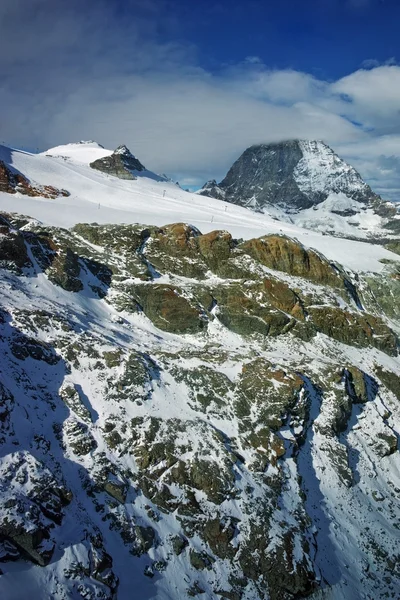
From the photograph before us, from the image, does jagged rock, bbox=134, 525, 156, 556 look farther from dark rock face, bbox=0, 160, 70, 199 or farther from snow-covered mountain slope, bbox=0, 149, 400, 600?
dark rock face, bbox=0, 160, 70, 199

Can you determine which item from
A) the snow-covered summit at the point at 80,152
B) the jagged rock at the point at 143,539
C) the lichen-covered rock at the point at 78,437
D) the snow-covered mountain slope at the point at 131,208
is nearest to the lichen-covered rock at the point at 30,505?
the lichen-covered rock at the point at 78,437

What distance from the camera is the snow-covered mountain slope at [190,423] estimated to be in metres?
19.2

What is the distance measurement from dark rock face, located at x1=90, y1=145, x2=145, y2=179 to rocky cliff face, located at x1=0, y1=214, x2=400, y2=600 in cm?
8653

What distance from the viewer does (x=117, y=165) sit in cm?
12800

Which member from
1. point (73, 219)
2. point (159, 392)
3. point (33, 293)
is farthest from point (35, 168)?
point (159, 392)

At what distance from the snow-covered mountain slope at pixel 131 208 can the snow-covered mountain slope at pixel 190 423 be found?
1323 centimetres

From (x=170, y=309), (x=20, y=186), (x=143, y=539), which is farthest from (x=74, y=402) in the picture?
(x=20, y=186)

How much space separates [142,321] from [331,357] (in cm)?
1861

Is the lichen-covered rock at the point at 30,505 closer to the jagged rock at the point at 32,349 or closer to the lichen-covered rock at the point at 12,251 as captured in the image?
the jagged rock at the point at 32,349

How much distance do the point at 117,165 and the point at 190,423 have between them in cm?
11703

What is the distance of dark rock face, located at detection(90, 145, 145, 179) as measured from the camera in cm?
12594

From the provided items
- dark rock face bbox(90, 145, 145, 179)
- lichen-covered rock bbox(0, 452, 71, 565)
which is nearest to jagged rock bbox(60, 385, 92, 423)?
A: lichen-covered rock bbox(0, 452, 71, 565)

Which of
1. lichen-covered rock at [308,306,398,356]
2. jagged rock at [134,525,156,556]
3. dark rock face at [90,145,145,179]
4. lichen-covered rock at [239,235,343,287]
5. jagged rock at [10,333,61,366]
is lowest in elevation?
jagged rock at [134,525,156,556]

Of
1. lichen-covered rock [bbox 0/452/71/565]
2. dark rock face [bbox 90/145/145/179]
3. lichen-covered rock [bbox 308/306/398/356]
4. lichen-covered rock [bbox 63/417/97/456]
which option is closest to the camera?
lichen-covered rock [bbox 0/452/71/565]
